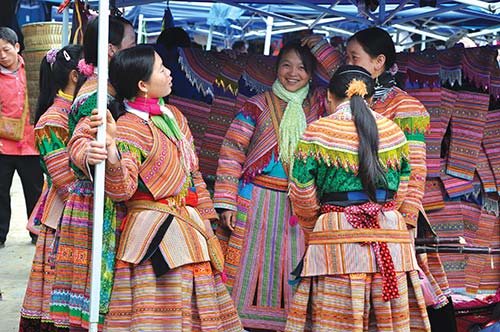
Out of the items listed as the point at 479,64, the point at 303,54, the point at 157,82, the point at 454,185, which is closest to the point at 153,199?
the point at 157,82

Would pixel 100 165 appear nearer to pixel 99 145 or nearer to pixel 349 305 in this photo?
pixel 99 145

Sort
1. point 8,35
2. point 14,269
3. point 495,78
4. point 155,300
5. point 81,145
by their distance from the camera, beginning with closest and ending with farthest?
point 81,145
point 155,300
point 495,78
point 14,269
point 8,35

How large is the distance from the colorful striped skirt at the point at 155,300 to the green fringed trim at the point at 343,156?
718 mm

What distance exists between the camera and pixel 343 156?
3.64 m

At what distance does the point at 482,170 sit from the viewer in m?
5.42

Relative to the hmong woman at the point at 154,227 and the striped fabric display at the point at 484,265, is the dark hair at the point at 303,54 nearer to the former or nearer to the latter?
the hmong woman at the point at 154,227

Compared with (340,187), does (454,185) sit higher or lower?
higher

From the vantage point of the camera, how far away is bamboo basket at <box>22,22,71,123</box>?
768cm

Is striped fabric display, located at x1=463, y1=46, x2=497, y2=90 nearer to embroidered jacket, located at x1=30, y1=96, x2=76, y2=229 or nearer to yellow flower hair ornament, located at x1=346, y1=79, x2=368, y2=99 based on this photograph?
yellow flower hair ornament, located at x1=346, y1=79, x2=368, y2=99

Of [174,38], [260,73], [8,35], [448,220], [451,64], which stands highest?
[8,35]

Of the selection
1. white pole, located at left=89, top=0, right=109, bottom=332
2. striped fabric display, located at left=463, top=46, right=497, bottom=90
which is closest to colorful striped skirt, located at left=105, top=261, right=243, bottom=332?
white pole, located at left=89, top=0, right=109, bottom=332

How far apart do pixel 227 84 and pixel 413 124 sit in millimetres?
1247

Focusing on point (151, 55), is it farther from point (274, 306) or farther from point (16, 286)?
point (16, 286)

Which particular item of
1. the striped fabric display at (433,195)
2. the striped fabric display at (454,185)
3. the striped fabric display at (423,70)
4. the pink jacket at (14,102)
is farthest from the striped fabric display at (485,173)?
the pink jacket at (14,102)
